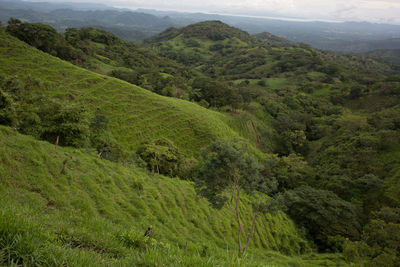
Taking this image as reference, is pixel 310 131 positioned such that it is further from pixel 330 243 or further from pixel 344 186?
pixel 330 243

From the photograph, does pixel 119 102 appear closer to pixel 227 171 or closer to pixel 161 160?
pixel 161 160

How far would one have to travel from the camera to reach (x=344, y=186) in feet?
98.9

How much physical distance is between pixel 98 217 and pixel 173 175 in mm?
14774

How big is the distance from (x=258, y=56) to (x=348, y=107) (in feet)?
308

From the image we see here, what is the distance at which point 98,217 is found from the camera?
663 centimetres

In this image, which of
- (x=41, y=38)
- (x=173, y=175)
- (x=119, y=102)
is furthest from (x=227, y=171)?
(x=41, y=38)

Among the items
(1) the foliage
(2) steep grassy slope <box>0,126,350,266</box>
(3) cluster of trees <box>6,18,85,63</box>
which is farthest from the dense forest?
(3) cluster of trees <box>6,18,85,63</box>

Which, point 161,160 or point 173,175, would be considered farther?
point 161,160

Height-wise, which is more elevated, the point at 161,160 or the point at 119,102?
the point at 119,102

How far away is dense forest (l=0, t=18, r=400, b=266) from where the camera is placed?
4.57 metres

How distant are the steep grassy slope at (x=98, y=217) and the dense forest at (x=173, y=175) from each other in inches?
1.7

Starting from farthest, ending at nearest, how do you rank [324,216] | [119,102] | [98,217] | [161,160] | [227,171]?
1. [119,102]
2. [324,216]
3. [161,160]
4. [227,171]
5. [98,217]

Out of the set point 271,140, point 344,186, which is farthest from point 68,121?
point 271,140

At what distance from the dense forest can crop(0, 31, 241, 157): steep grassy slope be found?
23cm
